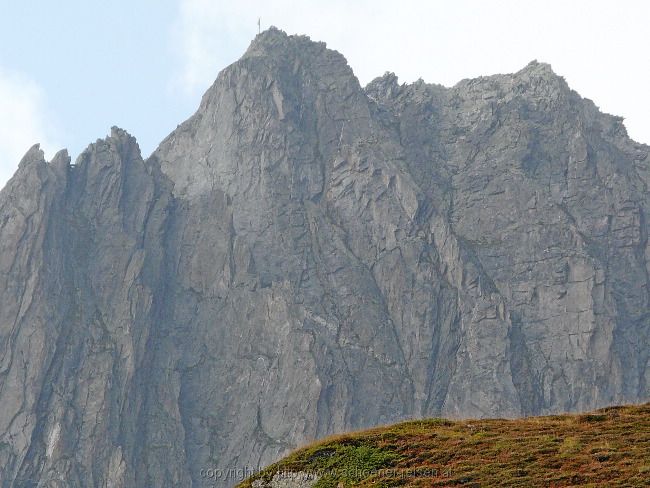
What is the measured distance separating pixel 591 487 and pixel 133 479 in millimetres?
132975

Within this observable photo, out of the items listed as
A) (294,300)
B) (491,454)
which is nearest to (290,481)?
(491,454)

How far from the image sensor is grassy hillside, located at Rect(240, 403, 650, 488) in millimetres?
38969

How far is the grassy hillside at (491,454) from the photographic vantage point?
39.0 meters

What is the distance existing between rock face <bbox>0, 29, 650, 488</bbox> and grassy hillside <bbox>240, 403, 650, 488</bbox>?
377ft

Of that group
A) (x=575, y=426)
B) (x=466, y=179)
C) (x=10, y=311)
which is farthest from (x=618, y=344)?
(x=575, y=426)

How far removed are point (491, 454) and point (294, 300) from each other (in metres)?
135

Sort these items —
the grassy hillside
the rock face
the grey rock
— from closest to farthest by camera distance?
the grassy hillside < the grey rock < the rock face

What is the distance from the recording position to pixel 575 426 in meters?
44.4

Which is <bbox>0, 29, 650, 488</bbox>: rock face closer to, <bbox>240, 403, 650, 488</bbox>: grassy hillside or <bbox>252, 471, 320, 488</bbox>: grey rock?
<bbox>240, 403, 650, 488</bbox>: grassy hillside

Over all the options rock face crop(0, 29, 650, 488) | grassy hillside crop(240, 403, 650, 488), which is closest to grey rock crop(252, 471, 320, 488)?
grassy hillside crop(240, 403, 650, 488)

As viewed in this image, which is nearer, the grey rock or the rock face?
the grey rock

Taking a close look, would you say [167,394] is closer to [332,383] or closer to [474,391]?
[332,383]

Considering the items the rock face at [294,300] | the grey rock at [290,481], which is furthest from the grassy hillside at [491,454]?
the rock face at [294,300]

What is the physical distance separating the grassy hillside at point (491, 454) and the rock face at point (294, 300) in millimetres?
114823
